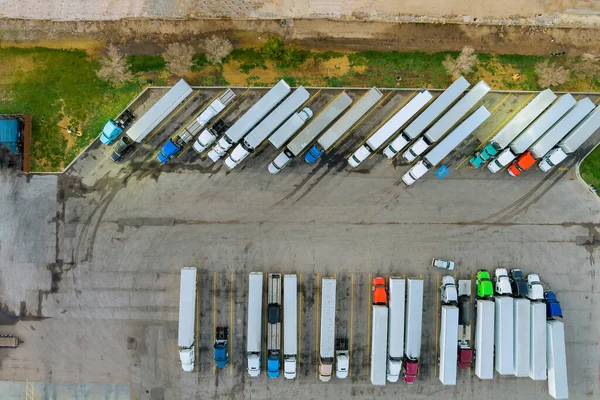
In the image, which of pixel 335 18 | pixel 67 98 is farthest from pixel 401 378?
pixel 67 98

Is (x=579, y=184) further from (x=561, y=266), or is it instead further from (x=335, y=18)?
(x=335, y=18)

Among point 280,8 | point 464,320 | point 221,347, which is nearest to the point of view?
point 221,347

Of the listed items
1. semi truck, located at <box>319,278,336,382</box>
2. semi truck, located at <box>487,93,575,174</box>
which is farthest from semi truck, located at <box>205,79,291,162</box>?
semi truck, located at <box>487,93,575,174</box>

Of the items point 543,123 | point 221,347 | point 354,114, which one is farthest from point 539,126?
point 221,347

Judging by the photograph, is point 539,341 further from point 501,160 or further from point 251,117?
point 251,117

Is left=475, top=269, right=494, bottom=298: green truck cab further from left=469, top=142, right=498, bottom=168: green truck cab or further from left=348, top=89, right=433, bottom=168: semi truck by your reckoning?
left=348, top=89, right=433, bottom=168: semi truck
